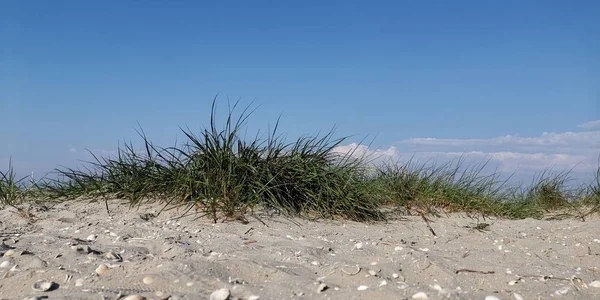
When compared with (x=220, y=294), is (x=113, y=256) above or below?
above

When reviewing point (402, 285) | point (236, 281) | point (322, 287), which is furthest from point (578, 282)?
point (236, 281)

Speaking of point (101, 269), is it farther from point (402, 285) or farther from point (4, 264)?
point (402, 285)

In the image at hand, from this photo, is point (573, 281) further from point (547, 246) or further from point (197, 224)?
point (197, 224)

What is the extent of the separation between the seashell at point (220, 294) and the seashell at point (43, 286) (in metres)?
0.74

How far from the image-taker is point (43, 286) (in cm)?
247

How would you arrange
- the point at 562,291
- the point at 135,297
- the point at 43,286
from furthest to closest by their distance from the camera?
the point at 562,291, the point at 43,286, the point at 135,297

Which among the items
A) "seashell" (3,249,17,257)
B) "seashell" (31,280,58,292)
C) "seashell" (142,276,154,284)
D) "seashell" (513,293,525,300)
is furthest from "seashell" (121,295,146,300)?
"seashell" (513,293,525,300)

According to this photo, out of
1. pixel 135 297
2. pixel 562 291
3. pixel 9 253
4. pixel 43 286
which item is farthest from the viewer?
pixel 9 253

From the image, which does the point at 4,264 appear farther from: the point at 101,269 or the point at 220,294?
the point at 220,294

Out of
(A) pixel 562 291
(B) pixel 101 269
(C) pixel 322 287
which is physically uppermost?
(B) pixel 101 269

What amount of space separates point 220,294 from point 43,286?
811 mm

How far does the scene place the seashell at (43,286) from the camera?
246 centimetres

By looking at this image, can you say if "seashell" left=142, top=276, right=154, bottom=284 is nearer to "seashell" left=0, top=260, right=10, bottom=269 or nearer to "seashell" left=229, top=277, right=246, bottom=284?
"seashell" left=229, top=277, right=246, bottom=284

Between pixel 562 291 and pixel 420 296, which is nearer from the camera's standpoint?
pixel 420 296
